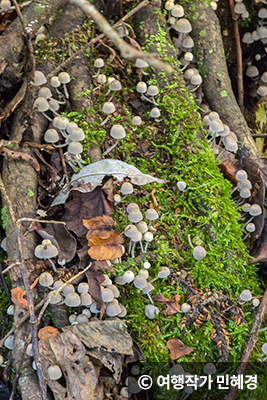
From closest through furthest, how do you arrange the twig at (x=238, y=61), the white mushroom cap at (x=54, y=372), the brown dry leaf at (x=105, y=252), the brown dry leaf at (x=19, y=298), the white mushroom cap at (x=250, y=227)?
the white mushroom cap at (x=54, y=372) < the brown dry leaf at (x=19, y=298) < the brown dry leaf at (x=105, y=252) < the white mushroom cap at (x=250, y=227) < the twig at (x=238, y=61)

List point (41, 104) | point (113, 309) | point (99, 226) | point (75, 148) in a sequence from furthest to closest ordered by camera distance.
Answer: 1. point (41, 104)
2. point (75, 148)
3. point (99, 226)
4. point (113, 309)

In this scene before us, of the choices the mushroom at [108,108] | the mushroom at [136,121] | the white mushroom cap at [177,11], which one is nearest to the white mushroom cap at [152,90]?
the mushroom at [136,121]

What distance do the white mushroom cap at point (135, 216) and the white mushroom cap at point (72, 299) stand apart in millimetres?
687

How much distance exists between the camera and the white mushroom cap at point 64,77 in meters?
3.21

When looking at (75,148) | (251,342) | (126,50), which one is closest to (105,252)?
(75,148)

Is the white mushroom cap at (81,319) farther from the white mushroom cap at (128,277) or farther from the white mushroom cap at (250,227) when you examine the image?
the white mushroom cap at (250,227)

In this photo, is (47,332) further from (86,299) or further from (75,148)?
(75,148)

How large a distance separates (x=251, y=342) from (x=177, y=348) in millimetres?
522

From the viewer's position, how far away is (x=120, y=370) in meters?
2.49

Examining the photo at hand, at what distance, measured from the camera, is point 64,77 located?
3.21 meters

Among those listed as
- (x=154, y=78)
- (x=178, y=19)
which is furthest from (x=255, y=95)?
(x=154, y=78)

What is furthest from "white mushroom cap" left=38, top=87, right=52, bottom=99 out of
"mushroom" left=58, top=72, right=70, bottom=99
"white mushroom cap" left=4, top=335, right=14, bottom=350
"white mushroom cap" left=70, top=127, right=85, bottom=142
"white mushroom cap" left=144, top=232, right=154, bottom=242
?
"white mushroom cap" left=4, top=335, right=14, bottom=350

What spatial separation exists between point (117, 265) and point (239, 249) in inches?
41.7

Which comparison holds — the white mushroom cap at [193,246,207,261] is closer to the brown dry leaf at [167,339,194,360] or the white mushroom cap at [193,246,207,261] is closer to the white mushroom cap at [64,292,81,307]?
the brown dry leaf at [167,339,194,360]
